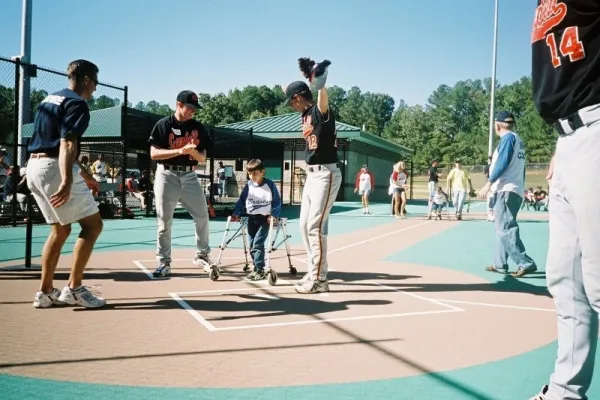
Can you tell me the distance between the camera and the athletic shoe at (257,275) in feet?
21.9

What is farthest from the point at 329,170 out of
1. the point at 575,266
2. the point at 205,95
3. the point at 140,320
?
the point at 205,95

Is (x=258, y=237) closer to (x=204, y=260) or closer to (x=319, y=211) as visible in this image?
(x=204, y=260)

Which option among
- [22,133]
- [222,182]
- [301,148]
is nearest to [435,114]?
[301,148]

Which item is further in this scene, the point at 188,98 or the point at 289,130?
the point at 289,130

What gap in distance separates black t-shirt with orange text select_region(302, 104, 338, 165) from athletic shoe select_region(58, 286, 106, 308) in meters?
2.82

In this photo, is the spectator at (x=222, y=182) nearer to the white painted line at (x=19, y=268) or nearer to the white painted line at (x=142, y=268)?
the white painted line at (x=142, y=268)

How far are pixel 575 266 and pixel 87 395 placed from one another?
2878 mm

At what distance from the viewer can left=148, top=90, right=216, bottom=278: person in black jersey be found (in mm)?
6566

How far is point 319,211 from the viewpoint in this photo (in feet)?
18.9

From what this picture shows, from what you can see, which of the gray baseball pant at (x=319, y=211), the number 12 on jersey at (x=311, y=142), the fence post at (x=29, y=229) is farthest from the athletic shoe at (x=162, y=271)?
the number 12 on jersey at (x=311, y=142)

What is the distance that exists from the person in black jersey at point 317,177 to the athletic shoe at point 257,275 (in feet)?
3.08

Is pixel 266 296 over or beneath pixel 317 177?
beneath

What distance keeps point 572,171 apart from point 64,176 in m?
4.08

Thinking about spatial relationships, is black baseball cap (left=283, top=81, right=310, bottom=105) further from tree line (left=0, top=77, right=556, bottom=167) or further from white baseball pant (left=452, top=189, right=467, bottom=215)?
tree line (left=0, top=77, right=556, bottom=167)
